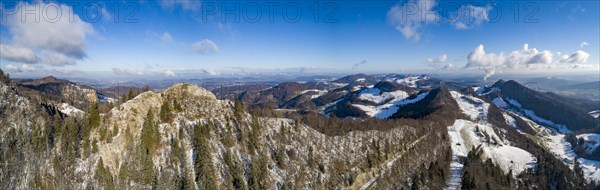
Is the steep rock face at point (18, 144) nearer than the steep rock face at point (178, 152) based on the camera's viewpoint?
No

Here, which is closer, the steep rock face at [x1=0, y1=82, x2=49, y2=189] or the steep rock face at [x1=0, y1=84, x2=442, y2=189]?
the steep rock face at [x1=0, y1=84, x2=442, y2=189]

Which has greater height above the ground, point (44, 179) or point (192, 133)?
point (192, 133)

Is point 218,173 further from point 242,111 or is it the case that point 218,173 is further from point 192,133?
point 242,111

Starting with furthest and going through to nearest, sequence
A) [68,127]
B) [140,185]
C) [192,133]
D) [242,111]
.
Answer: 1. [242,111]
2. [192,133]
3. [68,127]
4. [140,185]

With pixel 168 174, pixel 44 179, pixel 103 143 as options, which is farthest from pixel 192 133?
pixel 44 179

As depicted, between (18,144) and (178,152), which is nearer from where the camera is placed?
(178,152)

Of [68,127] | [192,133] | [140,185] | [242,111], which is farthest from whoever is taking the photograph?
[242,111]

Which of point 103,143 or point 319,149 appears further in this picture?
point 319,149

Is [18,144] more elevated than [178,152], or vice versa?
[18,144]
